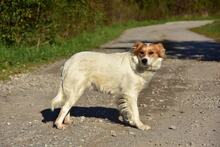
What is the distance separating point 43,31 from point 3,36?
2.02 m

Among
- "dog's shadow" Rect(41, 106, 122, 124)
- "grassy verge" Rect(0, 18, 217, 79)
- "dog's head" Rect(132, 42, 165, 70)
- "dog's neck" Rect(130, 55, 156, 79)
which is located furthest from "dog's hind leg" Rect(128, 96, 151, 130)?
"grassy verge" Rect(0, 18, 217, 79)

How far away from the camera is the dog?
8.77 m

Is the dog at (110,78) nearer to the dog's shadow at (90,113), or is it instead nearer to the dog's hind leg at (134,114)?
the dog's hind leg at (134,114)

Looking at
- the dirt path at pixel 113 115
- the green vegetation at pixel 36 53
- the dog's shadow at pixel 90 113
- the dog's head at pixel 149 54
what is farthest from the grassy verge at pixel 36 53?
the dog's head at pixel 149 54

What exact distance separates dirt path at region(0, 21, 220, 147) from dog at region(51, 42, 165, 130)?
308mm

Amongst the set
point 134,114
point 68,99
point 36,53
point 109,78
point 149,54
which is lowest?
point 36,53

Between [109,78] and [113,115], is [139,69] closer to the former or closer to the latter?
[109,78]

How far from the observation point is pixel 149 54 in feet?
27.9

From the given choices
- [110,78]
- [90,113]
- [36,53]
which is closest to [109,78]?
[110,78]

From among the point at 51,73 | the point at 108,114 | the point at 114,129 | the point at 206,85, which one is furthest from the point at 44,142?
the point at 51,73

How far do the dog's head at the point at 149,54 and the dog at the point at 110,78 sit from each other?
38 mm

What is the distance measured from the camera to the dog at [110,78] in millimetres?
8773

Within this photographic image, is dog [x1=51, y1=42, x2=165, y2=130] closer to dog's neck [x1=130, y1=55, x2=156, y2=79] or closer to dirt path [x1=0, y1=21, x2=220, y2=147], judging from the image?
dog's neck [x1=130, y1=55, x2=156, y2=79]

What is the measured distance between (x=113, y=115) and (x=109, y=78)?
1.29 metres
